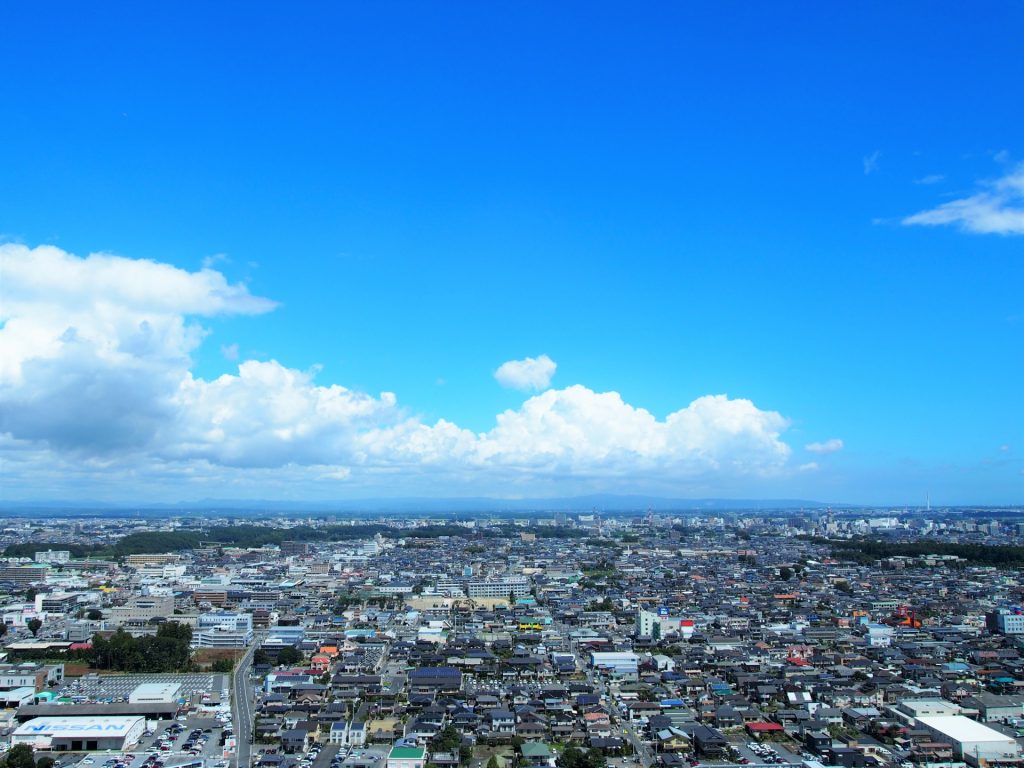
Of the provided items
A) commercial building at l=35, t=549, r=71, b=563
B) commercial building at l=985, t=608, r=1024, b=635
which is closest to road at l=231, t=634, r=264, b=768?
commercial building at l=985, t=608, r=1024, b=635

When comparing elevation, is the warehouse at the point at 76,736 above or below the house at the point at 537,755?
above

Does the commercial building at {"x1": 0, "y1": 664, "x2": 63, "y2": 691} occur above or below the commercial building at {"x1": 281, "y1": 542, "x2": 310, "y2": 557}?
above

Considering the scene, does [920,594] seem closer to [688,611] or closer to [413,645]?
[688,611]

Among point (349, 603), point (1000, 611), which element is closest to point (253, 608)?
point (349, 603)

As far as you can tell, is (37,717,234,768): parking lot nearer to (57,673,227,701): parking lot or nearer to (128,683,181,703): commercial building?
(128,683,181,703): commercial building

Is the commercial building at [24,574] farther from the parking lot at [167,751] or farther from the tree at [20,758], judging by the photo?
the tree at [20,758]

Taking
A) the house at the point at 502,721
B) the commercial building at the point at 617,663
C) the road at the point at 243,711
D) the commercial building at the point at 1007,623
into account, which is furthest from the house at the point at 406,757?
the commercial building at the point at 1007,623

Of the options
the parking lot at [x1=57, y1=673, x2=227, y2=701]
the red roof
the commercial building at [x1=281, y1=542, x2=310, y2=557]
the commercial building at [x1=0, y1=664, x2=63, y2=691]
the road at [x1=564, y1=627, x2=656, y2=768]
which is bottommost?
the commercial building at [x1=281, y1=542, x2=310, y2=557]
